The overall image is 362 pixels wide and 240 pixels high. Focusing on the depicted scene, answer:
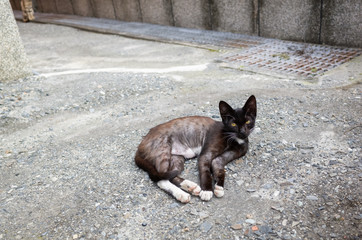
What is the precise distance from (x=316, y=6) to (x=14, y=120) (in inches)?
262

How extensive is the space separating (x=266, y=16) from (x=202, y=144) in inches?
225

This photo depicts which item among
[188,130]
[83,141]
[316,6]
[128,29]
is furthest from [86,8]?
[188,130]

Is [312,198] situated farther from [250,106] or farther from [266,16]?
[266,16]

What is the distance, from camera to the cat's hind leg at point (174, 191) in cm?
321

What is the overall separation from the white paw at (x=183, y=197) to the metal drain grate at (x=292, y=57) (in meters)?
3.88

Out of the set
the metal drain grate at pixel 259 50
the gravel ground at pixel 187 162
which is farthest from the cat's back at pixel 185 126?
the metal drain grate at pixel 259 50

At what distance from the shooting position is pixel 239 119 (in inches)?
141

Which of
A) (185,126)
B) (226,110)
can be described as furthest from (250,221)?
(185,126)

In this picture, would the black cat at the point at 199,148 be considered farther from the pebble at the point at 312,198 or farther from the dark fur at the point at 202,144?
the pebble at the point at 312,198

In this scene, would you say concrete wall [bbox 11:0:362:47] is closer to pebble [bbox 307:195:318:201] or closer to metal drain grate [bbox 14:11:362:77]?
metal drain grate [bbox 14:11:362:77]

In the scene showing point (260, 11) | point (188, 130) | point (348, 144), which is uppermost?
point (260, 11)

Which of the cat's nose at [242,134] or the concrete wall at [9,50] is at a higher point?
the concrete wall at [9,50]

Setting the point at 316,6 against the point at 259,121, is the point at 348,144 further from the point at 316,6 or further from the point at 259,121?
the point at 316,6

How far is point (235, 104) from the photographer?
5164 millimetres
